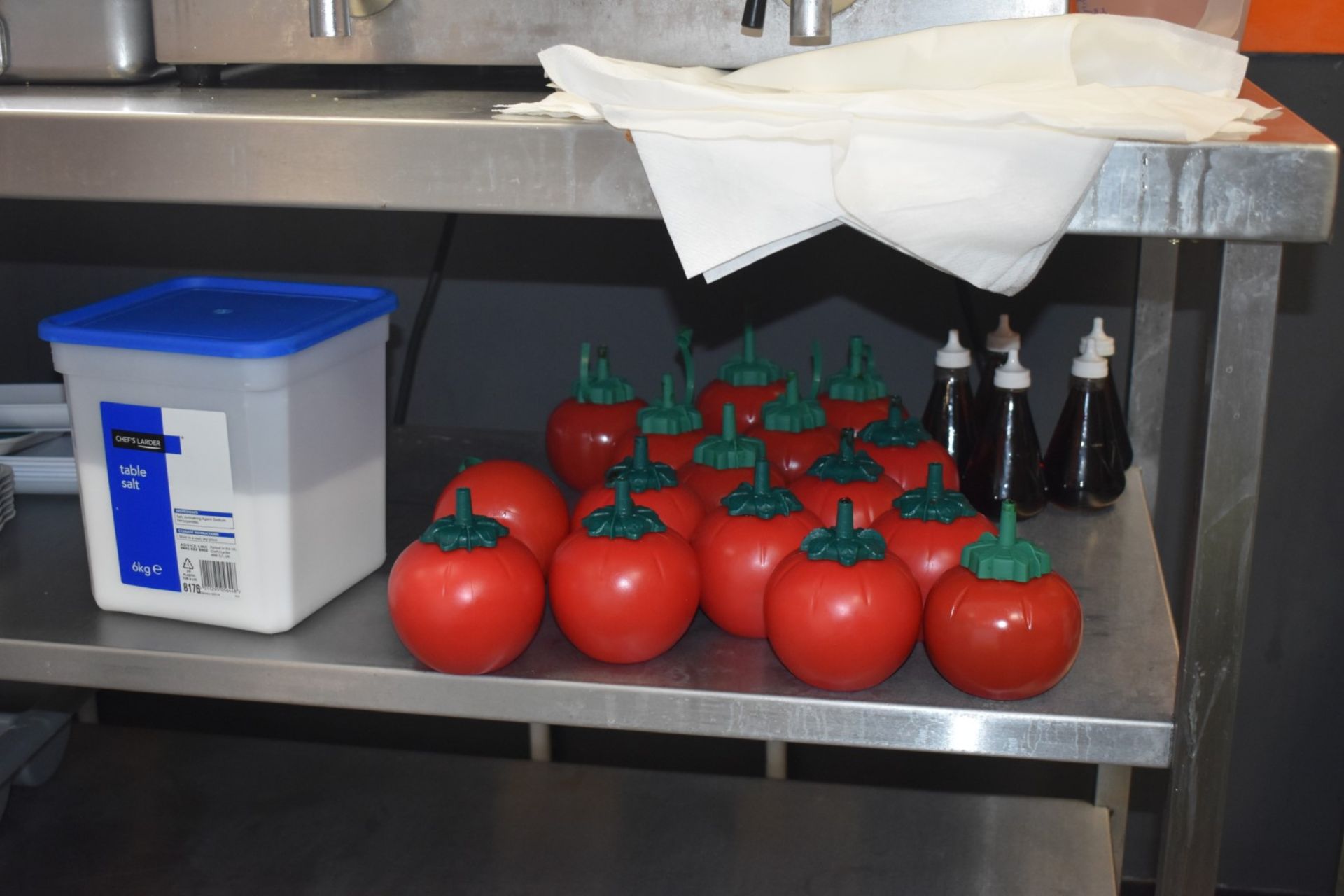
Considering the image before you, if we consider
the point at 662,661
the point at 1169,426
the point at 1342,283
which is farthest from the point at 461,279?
the point at 1342,283

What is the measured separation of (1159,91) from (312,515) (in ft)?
2.33

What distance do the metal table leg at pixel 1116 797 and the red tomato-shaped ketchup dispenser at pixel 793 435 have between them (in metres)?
0.55

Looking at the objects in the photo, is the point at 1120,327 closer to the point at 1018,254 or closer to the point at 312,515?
the point at 1018,254

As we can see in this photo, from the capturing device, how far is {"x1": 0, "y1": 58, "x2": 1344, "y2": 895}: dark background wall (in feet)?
5.00

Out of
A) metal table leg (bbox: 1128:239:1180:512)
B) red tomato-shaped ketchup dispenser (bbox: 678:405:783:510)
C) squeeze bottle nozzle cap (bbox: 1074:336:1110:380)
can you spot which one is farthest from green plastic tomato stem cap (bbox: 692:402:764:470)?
metal table leg (bbox: 1128:239:1180:512)

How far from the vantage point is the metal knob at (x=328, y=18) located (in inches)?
39.4

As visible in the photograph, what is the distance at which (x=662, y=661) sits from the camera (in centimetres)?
100

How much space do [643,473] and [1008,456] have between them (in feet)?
1.17

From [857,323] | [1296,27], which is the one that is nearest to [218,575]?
[857,323]

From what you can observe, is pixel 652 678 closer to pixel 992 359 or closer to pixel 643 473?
pixel 643 473

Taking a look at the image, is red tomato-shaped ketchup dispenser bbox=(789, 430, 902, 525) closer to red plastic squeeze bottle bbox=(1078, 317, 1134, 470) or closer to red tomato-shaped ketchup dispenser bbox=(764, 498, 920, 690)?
red tomato-shaped ketchup dispenser bbox=(764, 498, 920, 690)

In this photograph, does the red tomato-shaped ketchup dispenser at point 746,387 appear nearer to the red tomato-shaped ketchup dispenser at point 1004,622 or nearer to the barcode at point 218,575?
the red tomato-shaped ketchup dispenser at point 1004,622

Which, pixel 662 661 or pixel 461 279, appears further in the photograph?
pixel 461 279

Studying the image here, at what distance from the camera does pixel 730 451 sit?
1.15 meters
